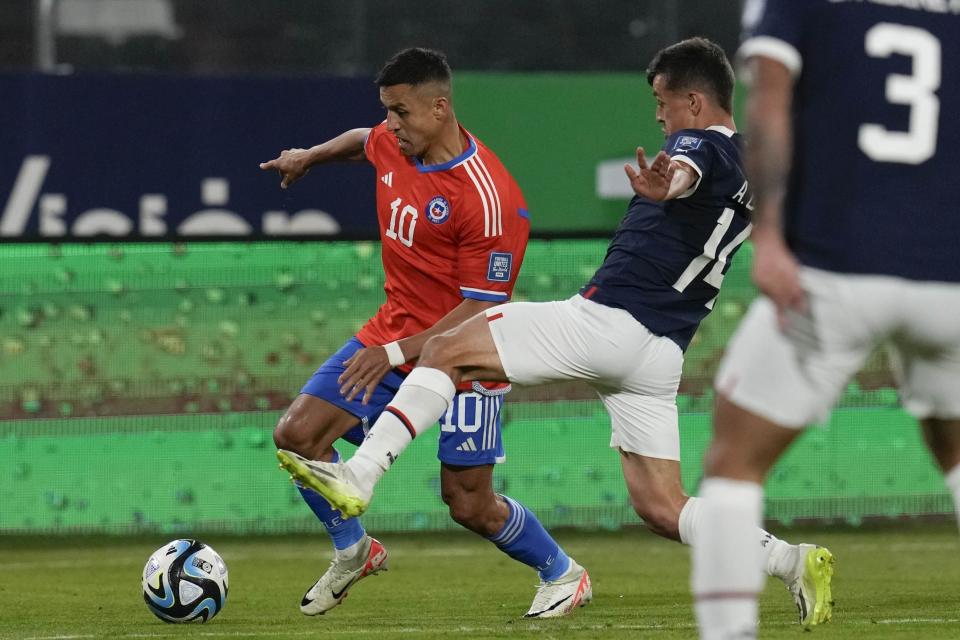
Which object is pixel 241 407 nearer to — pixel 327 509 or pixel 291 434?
pixel 327 509

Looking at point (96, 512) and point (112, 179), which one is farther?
point (112, 179)

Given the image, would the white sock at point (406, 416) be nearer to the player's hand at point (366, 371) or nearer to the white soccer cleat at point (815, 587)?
the player's hand at point (366, 371)

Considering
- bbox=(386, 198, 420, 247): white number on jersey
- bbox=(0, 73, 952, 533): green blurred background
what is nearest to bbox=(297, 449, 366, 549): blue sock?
bbox=(386, 198, 420, 247): white number on jersey

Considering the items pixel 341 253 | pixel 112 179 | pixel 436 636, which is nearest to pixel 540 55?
pixel 112 179

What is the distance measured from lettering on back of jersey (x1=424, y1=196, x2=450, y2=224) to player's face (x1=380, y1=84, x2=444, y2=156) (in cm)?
21

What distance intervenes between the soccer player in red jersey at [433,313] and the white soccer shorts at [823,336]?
2.66 meters

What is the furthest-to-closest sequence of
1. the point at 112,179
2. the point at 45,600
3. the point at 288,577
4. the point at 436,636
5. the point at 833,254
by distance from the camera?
the point at 112,179, the point at 288,577, the point at 45,600, the point at 436,636, the point at 833,254

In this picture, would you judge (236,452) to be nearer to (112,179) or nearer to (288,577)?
(288,577)

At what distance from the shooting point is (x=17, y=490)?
927 cm

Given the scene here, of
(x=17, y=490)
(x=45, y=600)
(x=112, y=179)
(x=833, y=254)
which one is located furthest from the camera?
(x=112, y=179)

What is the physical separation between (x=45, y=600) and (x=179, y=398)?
2815 millimetres

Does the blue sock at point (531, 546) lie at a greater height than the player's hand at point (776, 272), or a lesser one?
lesser

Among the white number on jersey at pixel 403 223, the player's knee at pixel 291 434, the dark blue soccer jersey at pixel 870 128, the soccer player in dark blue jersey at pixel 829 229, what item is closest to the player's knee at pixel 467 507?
the player's knee at pixel 291 434

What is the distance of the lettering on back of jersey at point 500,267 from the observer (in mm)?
6078
